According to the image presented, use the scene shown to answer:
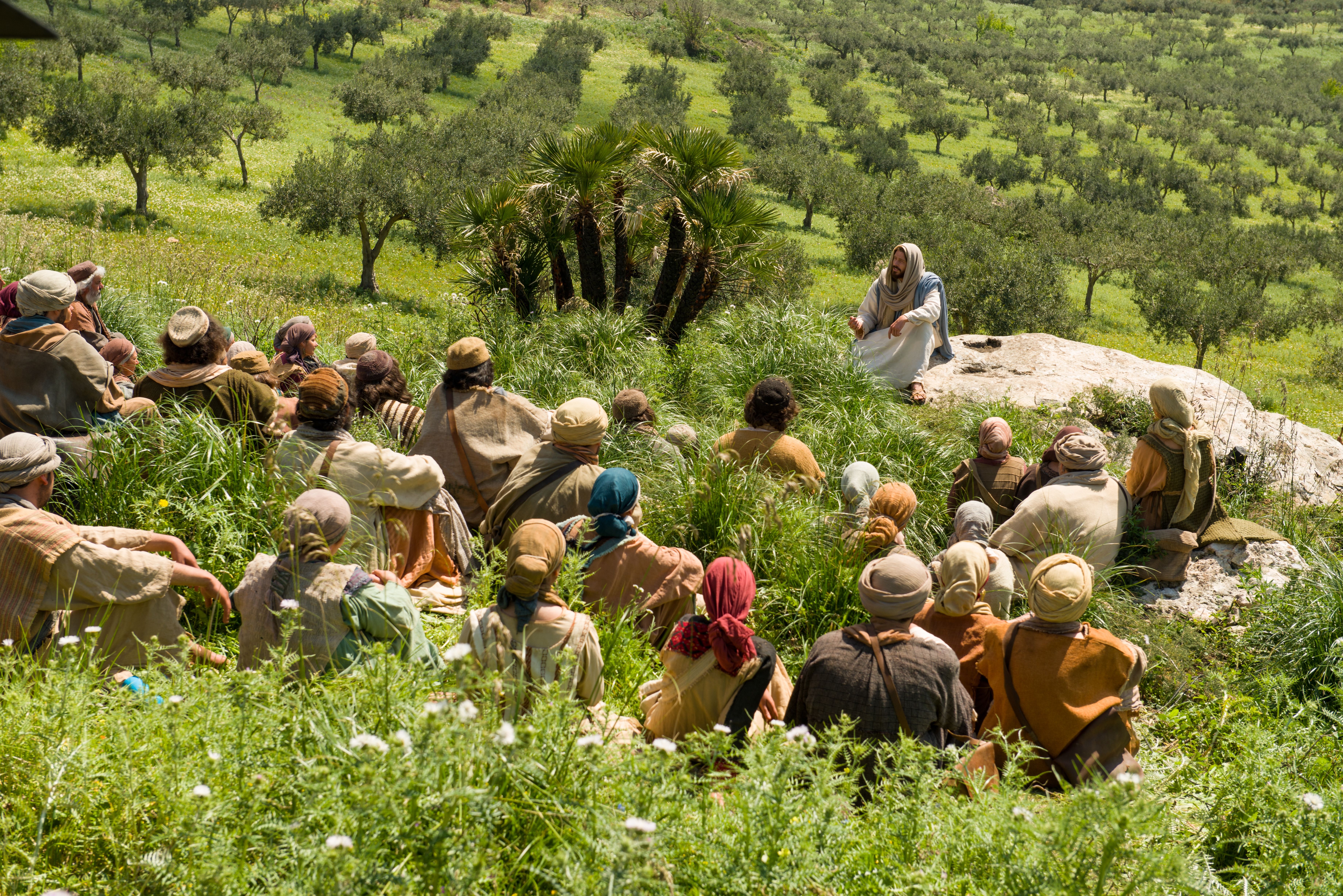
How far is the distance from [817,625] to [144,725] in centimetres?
362

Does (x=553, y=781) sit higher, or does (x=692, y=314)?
(x=553, y=781)

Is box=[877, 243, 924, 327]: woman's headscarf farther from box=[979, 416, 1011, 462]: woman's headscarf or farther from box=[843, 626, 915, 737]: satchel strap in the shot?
box=[843, 626, 915, 737]: satchel strap

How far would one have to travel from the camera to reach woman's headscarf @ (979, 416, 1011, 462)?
6492mm

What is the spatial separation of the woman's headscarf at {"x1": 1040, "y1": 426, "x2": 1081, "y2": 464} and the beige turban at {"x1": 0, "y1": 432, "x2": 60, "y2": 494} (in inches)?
229


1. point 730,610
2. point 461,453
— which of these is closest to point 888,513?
point 730,610

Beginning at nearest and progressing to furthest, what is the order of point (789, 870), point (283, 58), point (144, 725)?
point (789, 870), point (144, 725), point (283, 58)

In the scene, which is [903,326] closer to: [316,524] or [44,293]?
[316,524]

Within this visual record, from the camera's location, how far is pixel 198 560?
5117 mm

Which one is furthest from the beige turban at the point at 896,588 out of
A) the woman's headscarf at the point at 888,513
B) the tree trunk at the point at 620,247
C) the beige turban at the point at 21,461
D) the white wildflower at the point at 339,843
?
the tree trunk at the point at 620,247

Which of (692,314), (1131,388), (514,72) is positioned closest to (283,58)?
(514,72)

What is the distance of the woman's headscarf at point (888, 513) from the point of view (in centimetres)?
516

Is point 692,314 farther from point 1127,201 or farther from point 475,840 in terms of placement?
point 1127,201

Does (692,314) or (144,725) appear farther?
(692,314)

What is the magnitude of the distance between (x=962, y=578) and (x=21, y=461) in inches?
174
